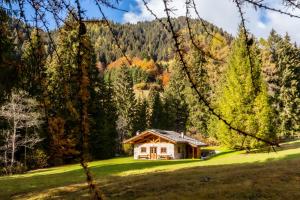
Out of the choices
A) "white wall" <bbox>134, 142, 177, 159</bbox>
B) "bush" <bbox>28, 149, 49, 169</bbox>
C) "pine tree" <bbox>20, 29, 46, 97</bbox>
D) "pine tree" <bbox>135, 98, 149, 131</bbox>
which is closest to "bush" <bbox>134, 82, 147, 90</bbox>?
"pine tree" <bbox>135, 98, 149, 131</bbox>

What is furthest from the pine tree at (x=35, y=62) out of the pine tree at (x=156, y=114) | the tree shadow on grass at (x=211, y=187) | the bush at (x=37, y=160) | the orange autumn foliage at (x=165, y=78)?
the orange autumn foliage at (x=165, y=78)

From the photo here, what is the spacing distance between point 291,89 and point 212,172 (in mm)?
37881

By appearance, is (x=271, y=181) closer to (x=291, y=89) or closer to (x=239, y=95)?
(x=239, y=95)

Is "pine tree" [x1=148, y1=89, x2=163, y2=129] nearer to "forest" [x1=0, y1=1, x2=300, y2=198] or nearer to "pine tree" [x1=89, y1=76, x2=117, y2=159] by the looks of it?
"forest" [x1=0, y1=1, x2=300, y2=198]

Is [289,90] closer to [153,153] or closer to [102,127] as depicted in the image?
[153,153]

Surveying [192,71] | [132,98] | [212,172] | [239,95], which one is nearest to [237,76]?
[239,95]

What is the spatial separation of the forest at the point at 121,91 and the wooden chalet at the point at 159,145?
316 centimetres

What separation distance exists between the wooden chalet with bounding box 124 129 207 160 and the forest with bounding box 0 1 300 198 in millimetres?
3161

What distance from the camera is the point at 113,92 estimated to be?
2189 inches

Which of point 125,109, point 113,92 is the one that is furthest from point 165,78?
point 113,92

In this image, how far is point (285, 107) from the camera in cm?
5634

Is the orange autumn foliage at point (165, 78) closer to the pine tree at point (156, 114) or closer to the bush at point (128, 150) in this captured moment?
the pine tree at point (156, 114)

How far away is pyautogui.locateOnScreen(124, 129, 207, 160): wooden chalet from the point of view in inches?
1836

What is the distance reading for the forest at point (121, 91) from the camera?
1529mm
